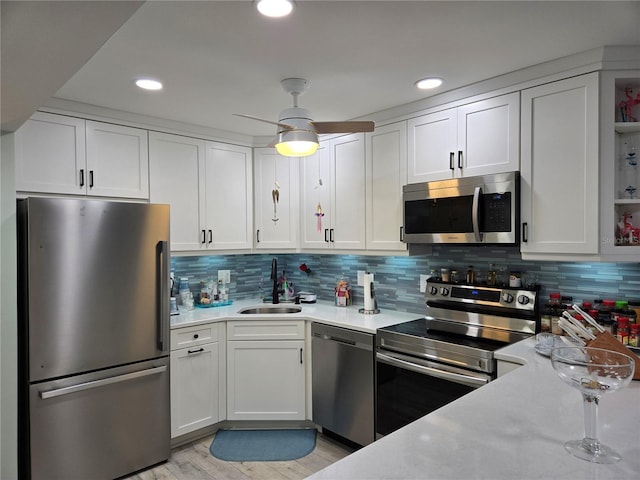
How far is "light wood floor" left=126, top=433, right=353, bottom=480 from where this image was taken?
259 cm

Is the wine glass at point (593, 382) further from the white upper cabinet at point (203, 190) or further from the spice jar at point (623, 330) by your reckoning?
the white upper cabinet at point (203, 190)

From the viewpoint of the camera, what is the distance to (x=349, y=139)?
324 cm

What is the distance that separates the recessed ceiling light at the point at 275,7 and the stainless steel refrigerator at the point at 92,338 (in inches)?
60.8

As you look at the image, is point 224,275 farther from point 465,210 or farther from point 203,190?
point 465,210

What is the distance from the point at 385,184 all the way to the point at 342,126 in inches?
33.2

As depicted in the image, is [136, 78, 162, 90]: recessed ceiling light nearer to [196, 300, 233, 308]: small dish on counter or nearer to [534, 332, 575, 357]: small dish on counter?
[196, 300, 233, 308]: small dish on counter

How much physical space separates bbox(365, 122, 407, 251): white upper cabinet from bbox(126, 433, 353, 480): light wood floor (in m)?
1.49

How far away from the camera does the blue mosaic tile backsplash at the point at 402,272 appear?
2.29 meters

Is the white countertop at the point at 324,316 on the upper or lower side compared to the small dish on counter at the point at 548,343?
lower

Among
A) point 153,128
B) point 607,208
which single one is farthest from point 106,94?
point 607,208

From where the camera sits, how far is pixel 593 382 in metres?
1.07

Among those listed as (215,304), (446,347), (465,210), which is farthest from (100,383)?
(465,210)

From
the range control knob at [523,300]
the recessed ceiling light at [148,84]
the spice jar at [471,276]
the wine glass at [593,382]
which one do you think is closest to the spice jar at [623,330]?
the range control knob at [523,300]

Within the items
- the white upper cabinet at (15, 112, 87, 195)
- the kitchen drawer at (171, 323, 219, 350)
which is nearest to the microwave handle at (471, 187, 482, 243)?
the kitchen drawer at (171, 323, 219, 350)
